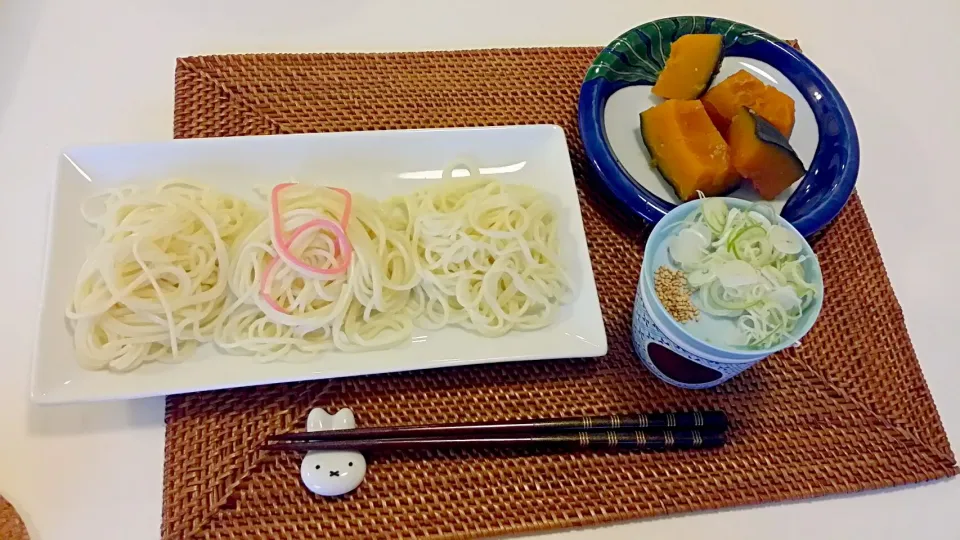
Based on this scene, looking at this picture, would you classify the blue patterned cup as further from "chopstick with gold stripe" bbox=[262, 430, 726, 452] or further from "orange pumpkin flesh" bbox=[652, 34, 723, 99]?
"orange pumpkin flesh" bbox=[652, 34, 723, 99]

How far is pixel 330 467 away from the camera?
106cm

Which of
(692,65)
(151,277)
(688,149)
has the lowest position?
(151,277)

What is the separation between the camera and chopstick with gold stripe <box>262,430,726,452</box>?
1078 millimetres

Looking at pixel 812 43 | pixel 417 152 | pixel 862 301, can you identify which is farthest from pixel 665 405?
pixel 812 43

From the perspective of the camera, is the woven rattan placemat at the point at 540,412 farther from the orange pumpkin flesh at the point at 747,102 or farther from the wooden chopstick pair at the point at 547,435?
the orange pumpkin flesh at the point at 747,102

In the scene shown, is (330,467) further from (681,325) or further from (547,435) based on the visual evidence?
(681,325)

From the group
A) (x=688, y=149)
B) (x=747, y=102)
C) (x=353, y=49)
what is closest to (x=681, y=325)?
(x=688, y=149)

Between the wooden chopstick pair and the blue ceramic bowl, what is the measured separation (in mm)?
359

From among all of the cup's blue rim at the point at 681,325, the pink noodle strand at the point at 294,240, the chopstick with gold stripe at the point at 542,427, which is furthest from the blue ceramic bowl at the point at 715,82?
the pink noodle strand at the point at 294,240

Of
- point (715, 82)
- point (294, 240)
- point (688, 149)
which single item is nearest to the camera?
point (294, 240)

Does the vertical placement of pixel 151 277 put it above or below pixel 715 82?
below

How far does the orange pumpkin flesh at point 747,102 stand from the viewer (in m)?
1.32

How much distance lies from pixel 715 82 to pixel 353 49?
772 mm

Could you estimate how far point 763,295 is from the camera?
101 cm
